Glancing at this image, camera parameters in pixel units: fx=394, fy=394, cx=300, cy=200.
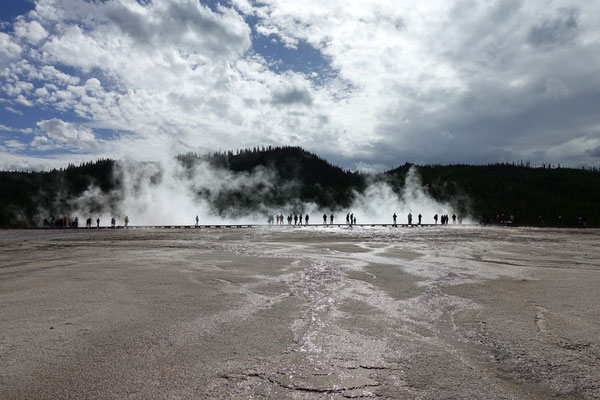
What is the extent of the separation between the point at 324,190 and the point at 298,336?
114 meters

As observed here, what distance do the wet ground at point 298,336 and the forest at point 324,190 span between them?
5386 centimetres

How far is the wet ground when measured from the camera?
4082 millimetres

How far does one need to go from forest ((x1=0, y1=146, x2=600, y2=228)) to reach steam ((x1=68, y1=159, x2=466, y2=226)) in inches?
43.8

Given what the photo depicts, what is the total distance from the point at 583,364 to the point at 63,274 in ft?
39.1

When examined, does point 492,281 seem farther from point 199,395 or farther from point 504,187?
point 504,187

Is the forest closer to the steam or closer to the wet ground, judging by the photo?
the steam

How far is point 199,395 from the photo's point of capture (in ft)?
12.6

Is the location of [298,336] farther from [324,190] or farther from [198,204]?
[324,190]

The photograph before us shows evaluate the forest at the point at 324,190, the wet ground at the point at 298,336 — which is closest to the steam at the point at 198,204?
the forest at the point at 324,190

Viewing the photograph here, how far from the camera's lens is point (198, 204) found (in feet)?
260

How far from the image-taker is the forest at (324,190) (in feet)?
293

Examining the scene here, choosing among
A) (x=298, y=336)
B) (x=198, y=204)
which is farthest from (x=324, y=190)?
(x=298, y=336)

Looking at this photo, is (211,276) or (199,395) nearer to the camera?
(199,395)

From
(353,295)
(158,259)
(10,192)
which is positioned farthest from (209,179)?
(353,295)
